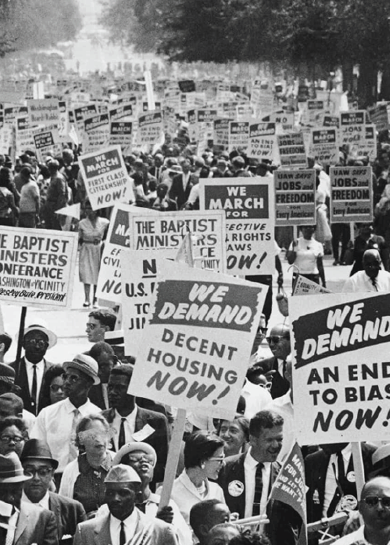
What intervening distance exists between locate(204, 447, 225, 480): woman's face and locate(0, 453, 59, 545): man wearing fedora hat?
105 centimetres

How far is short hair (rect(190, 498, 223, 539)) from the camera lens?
8289 millimetres

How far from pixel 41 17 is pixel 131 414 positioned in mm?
143766

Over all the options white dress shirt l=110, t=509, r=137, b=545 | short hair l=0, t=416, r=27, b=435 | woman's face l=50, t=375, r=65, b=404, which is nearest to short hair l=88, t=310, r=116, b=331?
woman's face l=50, t=375, r=65, b=404

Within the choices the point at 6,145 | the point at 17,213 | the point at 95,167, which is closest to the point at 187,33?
the point at 6,145

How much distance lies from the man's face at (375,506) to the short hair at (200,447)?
5.03ft

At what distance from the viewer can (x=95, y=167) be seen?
20.1 m

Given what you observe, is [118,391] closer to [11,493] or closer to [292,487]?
[11,493]

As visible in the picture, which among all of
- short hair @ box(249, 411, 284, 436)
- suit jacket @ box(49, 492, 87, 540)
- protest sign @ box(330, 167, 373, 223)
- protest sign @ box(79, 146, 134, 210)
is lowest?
protest sign @ box(330, 167, 373, 223)

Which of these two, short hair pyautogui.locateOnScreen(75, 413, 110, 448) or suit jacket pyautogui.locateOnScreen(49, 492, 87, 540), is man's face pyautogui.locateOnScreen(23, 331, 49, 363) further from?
suit jacket pyautogui.locateOnScreen(49, 492, 87, 540)

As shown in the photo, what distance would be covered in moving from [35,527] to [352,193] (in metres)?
14.3

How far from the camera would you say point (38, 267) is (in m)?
13.6

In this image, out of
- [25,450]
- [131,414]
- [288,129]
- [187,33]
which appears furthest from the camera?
[187,33]

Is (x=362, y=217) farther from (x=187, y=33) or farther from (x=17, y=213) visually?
(x=187, y=33)

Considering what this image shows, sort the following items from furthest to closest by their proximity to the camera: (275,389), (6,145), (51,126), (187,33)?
(187,33) → (6,145) → (51,126) → (275,389)
